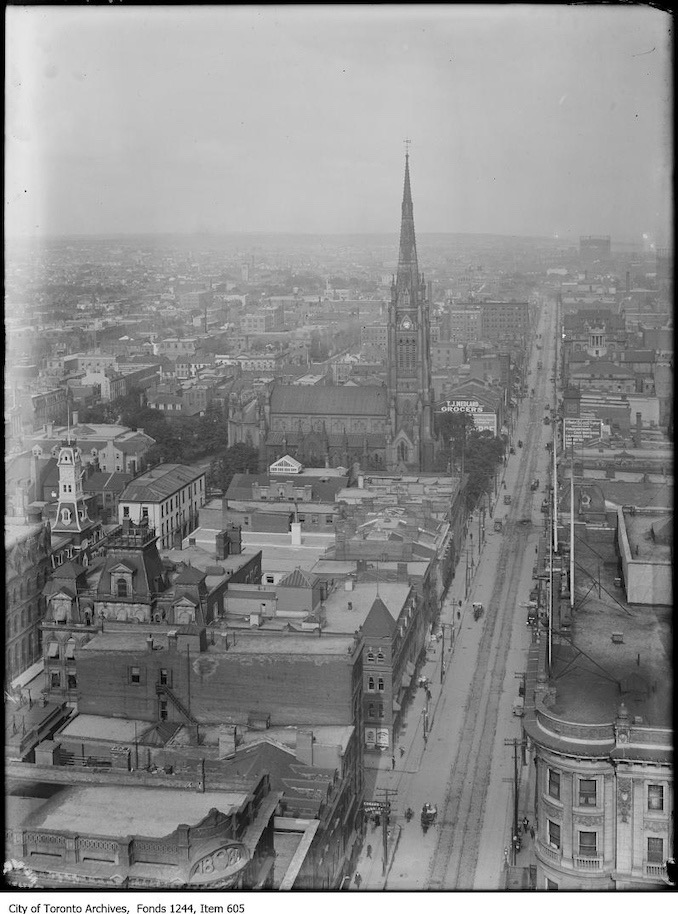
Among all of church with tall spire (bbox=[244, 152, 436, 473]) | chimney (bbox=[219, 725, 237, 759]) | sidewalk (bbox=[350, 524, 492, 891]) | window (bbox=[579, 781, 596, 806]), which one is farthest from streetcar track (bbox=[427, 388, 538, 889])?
church with tall spire (bbox=[244, 152, 436, 473])

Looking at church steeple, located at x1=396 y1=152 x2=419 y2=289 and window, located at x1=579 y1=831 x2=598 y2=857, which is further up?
church steeple, located at x1=396 y1=152 x2=419 y2=289

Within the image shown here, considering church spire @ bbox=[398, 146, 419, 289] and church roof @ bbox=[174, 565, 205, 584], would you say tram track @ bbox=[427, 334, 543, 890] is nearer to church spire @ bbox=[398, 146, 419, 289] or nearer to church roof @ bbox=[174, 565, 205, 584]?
church roof @ bbox=[174, 565, 205, 584]

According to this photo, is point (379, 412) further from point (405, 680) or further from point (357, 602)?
point (405, 680)

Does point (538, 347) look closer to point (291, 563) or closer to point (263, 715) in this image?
point (291, 563)

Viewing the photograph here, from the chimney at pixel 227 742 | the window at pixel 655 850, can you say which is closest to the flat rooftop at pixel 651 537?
the window at pixel 655 850

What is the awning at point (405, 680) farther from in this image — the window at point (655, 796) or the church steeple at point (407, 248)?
the church steeple at point (407, 248)

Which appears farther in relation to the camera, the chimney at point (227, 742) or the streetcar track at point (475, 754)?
the chimney at point (227, 742)
